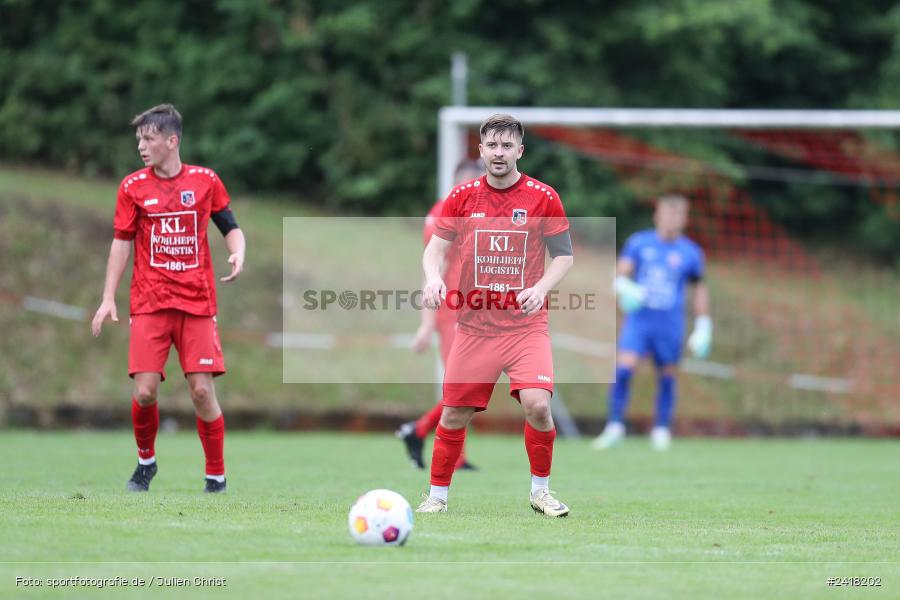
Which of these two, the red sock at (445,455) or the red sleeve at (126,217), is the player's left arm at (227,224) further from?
the red sock at (445,455)

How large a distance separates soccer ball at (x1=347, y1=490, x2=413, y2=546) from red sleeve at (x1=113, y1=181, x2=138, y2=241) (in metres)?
2.81

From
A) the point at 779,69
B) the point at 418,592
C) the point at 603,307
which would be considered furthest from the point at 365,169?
the point at 418,592

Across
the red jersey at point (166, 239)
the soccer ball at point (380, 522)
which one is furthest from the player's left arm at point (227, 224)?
the soccer ball at point (380, 522)

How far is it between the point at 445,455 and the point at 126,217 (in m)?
2.39

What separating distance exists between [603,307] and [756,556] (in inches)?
564

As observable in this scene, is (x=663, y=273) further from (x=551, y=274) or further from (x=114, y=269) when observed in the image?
(x=114, y=269)

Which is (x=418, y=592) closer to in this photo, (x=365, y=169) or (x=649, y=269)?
(x=649, y=269)

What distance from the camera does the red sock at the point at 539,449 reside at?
705 centimetres

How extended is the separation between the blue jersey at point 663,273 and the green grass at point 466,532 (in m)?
3.40

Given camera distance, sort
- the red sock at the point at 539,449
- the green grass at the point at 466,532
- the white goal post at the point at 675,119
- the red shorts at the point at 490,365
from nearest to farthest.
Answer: the green grass at the point at 466,532 < the red shorts at the point at 490,365 < the red sock at the point at 539,449 < the white goal post at the point at 675,119

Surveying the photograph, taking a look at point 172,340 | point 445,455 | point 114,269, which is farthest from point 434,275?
point 114,269

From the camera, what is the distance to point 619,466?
36.5 feet

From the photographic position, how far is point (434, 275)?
687 cm

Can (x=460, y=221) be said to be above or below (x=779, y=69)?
below
